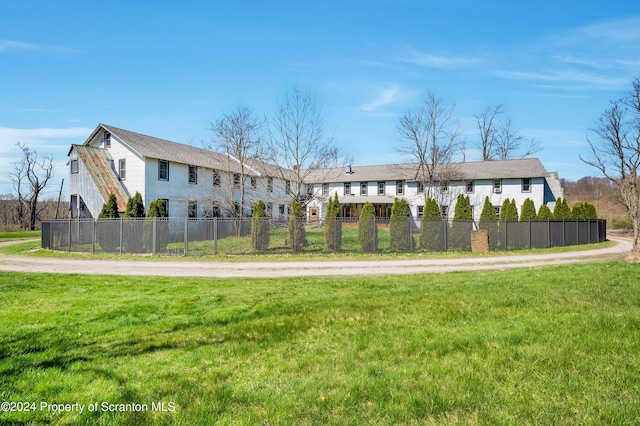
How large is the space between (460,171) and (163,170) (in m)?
30.6

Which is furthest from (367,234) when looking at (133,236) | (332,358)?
(332,358)

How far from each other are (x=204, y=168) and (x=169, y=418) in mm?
30353

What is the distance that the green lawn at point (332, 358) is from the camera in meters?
3.39

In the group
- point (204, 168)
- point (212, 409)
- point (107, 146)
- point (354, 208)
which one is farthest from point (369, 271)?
point (354, 208)

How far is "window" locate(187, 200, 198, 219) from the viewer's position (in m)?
30.6

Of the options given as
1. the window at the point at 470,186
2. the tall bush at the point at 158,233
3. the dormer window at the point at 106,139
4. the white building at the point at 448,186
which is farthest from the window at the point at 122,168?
the window at the point at 470,186

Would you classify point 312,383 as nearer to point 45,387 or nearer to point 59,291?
point 45,387

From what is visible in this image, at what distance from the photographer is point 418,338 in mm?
5316

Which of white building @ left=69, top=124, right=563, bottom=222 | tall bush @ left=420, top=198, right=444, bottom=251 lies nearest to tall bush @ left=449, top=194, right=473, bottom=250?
tall bush @ left=420, top=198, right=444, bottom=251

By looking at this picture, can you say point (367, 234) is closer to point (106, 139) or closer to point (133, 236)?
point (133, 236)

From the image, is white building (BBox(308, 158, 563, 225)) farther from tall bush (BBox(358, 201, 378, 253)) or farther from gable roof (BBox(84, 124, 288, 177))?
tall bush (BBox(358, 201, 378, 253))

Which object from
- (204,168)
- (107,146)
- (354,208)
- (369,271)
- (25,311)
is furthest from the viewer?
(354,208)

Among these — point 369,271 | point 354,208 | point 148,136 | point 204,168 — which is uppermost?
point 148,136

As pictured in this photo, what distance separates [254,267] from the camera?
16.3 m
